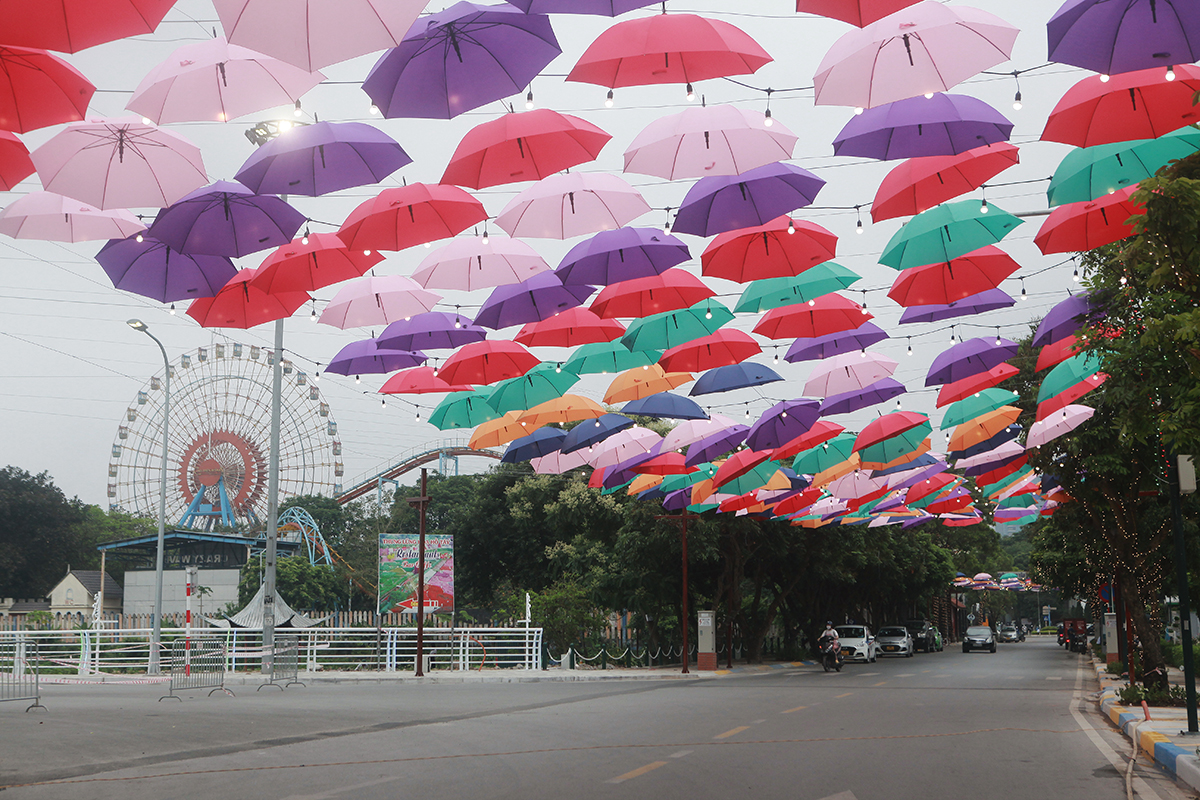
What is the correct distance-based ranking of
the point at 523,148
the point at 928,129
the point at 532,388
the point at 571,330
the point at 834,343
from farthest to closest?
the point at 532,388
the point at 834,343
the point at 571,330
the point at 523,148
the point at 928,129

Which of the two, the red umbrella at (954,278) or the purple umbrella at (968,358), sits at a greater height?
the red umbrella at (954,278)

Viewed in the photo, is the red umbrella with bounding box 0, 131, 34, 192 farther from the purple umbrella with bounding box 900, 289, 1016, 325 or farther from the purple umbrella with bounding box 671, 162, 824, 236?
the purple umbrella with bounding box 900, 289, 1016, 325

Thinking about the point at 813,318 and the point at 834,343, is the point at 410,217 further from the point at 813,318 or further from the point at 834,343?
the point at 834,343

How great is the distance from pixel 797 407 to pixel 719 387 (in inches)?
93.6

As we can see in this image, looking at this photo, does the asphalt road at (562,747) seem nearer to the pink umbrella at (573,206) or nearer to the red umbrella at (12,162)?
the red umbrella at (12,162)

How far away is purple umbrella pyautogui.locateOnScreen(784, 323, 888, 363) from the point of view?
15500 millimetres

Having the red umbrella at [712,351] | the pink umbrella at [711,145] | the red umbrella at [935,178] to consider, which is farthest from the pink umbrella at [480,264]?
the red umbrella at [935,178]

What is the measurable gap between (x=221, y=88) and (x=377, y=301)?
5.11m

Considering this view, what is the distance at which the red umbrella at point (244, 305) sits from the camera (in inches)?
523

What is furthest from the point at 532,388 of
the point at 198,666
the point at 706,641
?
the point at 706,641

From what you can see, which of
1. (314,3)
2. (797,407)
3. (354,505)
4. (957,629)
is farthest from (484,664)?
(957,629)

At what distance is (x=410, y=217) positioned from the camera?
11.0 metres

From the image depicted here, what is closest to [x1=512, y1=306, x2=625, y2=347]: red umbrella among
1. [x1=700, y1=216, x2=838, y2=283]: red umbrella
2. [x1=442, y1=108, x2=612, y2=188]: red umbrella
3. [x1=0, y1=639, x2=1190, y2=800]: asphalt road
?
[x1=700, y1=216, x2=838, y2=283]: red umbrella

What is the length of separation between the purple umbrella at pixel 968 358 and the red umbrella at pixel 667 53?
31.3 ft
